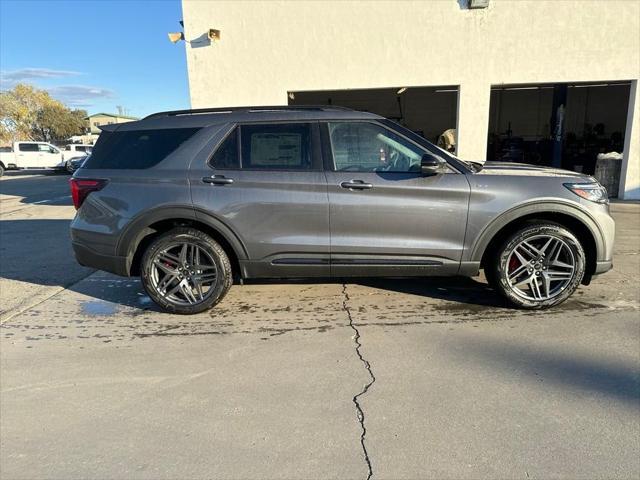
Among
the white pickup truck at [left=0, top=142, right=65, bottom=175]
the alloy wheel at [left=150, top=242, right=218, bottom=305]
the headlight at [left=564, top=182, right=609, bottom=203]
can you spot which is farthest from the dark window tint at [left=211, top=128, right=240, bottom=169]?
the white pickup truck at [left=0, top=142, right=65, bottom=175]

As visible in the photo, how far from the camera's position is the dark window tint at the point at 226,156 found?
4172mm

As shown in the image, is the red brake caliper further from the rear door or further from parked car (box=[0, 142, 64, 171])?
parked car (box=[0, 142, 64, 171])

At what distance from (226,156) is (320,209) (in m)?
1.03

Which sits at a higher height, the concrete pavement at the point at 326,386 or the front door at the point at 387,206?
the front door at the point at 387,206

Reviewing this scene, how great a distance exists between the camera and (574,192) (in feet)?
13.3

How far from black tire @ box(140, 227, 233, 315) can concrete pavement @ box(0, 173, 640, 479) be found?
16 cm

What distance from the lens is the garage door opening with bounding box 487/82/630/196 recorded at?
17.2 m

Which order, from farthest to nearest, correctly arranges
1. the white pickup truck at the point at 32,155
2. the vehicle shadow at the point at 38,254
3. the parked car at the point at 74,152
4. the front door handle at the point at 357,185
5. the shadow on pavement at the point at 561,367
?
the white pickup truck at the point at 32,155 → the parked car at the point at 74,152 → the vehicle shadow at the point at 38,254 → the front door handle at the point at 357,185 → the shadow on pavement at the point at 561,367

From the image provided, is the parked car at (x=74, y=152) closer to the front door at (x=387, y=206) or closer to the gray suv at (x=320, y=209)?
the gray suv at (x=320, y=209)

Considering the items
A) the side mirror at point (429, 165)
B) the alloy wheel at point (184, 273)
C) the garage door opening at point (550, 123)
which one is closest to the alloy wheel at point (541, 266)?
the side mirror at point (429, 165)

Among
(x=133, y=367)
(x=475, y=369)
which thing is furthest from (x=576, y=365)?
(x=133, y=367)

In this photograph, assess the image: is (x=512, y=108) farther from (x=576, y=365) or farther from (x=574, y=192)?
(x=576, y=365)

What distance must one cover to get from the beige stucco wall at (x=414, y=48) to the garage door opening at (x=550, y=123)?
277 inches

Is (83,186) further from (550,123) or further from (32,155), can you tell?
(32,155)
